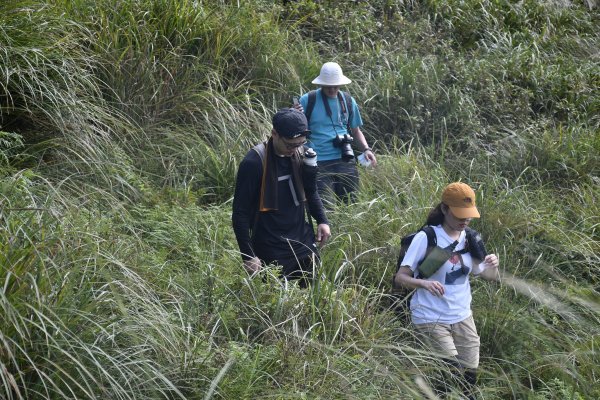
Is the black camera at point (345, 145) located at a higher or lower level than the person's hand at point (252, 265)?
lower

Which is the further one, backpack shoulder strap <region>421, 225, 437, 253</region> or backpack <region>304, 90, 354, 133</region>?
backpack <region>304, 90, 354, 133</region>

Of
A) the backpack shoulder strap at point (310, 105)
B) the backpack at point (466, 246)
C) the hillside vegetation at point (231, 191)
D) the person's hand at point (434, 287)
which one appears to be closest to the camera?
the hillside vegetation at point (231, 191)

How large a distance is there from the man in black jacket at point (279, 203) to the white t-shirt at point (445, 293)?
65 centimetres

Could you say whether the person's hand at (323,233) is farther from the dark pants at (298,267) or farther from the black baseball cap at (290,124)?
the black baseball cap at (290,124)

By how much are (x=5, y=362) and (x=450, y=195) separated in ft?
9.82

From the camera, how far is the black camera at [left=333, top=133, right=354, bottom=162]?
28.3ft

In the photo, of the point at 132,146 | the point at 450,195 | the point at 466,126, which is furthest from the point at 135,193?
the point at 466,126

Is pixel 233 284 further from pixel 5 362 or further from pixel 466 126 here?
pixel 466 126

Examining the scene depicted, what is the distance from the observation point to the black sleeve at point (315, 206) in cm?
640

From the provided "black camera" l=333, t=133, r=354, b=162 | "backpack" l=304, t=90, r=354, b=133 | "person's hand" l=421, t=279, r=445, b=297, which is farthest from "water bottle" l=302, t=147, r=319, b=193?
"backpack" l=304, t=90, r=354, b=133

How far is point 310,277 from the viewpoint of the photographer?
6.33m

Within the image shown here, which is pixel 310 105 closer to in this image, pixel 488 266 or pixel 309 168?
pixel 309 168

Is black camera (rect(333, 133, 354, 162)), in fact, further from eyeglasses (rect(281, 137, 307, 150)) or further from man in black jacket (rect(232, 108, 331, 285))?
eyeglasses (rect(281, 137, 307, 150))

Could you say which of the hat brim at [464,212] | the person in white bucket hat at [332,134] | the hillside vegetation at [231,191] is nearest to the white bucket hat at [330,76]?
the person in white bucket hat at [332,134]
